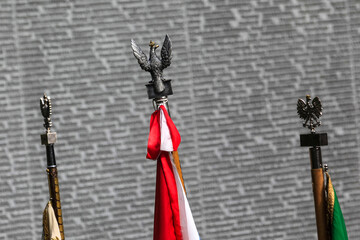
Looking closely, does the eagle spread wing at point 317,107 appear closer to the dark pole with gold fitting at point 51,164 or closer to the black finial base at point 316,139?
the black finial base at point 316,139

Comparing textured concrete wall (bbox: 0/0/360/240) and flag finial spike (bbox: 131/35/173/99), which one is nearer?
flag finial spike (bbox: 131/35/173/99)

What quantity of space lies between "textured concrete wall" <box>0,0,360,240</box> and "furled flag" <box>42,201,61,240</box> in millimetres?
609

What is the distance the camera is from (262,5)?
9.66 ft

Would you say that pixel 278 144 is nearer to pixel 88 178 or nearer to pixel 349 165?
pixel 349 165

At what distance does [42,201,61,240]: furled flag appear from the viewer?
85.1 inches

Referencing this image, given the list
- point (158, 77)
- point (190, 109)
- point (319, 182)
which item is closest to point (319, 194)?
point (319, 182)

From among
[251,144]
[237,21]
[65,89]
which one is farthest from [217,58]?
[65,89]

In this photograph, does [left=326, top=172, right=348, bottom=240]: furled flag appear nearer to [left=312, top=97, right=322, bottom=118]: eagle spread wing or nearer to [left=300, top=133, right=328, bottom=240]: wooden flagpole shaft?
[left=300, top=133, right=328, bottom=240]: wooden flagpole shaft

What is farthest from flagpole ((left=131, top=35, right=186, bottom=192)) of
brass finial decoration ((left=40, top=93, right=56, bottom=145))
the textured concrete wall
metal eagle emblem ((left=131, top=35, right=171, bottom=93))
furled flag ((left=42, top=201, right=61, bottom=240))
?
the textured concrete wall

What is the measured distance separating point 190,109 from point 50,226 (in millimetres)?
949

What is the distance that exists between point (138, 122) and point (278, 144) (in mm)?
642

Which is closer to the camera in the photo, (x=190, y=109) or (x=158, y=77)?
(x=158, y=77)

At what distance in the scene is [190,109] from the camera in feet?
9.50

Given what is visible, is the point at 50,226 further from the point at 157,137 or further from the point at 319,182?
the point at 319,182
